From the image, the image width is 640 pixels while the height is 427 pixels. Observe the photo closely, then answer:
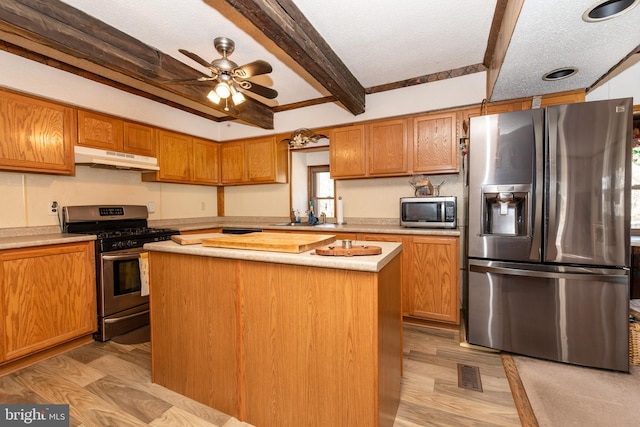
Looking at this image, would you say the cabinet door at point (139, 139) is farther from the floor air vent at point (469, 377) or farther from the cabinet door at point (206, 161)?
the floor air vent at point (469, 377)

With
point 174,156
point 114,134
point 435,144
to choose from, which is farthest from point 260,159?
point 435,144

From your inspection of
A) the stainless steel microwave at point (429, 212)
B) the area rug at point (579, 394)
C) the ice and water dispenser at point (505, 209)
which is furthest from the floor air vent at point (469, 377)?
the stainless steel microwave at point (429, 212)

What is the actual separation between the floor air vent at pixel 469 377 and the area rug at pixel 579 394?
0.28 metres

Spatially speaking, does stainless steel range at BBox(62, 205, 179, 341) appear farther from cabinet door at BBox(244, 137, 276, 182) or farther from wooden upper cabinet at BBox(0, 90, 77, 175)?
cabinet door at BBox(244, 137, 276, 182)

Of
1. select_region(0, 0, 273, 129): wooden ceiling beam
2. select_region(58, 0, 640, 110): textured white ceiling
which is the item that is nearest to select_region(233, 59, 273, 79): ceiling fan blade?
select_region(58, 0, 640, 110): textured white ceiling

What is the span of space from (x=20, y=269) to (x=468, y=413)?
129 inches

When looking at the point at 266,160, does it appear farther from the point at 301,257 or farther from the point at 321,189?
the point at 301,257

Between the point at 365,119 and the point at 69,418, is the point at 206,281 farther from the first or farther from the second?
the point at 365,119

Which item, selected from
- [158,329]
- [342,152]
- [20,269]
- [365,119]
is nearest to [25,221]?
[20,269]

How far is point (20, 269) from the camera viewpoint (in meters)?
2.16

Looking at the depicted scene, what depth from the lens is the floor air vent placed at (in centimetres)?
190

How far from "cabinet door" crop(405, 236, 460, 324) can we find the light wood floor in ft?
1.21

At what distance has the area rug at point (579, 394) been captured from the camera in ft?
5.25

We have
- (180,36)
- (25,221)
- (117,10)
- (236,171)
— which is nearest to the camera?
(117,10)
